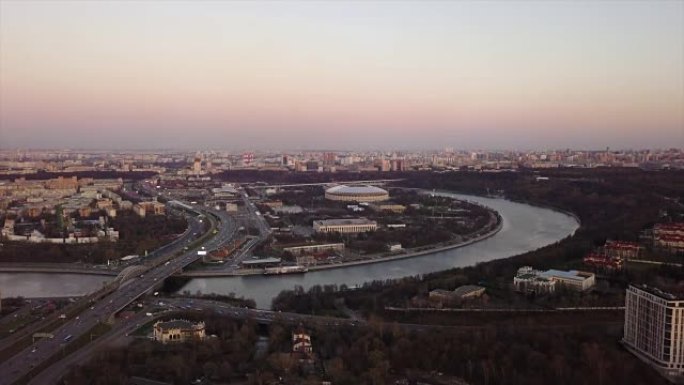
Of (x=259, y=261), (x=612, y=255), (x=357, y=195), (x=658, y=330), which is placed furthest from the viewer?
(x=357, y=195)

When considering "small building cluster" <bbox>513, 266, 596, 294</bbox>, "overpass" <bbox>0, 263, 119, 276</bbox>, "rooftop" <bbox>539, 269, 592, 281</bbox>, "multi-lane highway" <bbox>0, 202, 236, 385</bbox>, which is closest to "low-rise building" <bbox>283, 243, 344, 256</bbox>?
"multi-lane highway" <bbox>0, 202, 236, 385</bbox>

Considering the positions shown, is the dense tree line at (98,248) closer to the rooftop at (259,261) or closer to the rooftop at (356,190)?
the rooftop at (259,261)

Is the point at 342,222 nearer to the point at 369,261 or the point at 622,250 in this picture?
the point at 369,261

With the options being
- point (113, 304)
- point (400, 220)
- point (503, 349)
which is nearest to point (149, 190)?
point (400, 220)

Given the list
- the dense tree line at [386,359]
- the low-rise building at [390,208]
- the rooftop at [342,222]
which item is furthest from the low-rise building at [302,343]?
Result: the low-rise building at [390,208]

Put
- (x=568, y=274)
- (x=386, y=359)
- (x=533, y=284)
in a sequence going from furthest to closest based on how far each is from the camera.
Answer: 1. (x=568, y=274)
2. (x=533, y=284)
3. (x=386, y=359)

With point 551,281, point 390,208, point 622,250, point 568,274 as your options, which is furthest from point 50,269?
point 390,208
